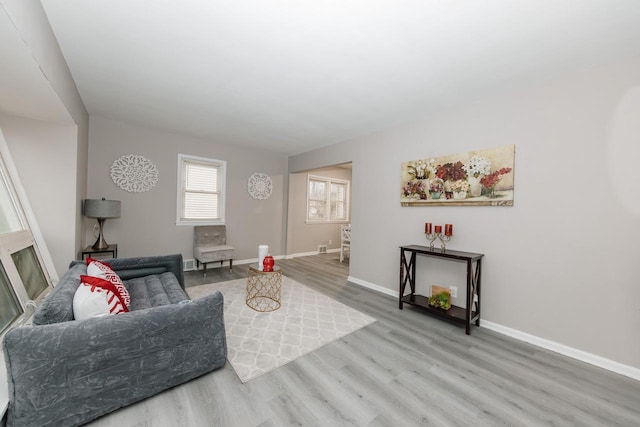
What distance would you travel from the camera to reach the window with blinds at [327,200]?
668 cm

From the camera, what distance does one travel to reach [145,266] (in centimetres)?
295

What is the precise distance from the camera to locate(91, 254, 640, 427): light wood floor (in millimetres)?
1525

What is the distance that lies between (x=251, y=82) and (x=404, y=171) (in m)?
2.27

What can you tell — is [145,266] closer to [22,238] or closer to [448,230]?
[22,238]

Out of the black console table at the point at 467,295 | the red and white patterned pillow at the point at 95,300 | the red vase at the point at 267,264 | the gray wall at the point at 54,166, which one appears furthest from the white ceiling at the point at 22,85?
the black console table at the point at 467,295

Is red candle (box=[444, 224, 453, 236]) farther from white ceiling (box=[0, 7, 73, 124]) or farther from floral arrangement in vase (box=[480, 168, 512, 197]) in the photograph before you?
white ceiling (box=[0, 7, 73, 124])

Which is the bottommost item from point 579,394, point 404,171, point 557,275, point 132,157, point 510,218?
point 579,394

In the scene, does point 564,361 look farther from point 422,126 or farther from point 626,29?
point 422,126

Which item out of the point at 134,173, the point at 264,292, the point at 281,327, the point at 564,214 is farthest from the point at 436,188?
the point at 134,173

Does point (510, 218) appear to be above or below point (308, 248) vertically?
above

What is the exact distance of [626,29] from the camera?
1718 mm

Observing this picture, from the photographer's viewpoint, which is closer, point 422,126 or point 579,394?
point 579,394

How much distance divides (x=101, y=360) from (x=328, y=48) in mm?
2617

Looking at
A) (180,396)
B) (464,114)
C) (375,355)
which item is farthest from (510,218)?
(180,396)
